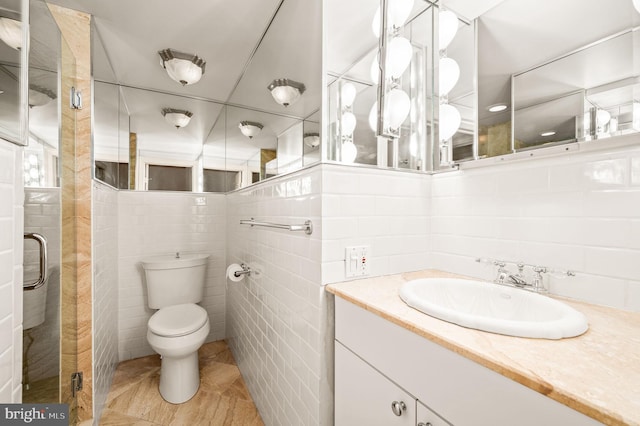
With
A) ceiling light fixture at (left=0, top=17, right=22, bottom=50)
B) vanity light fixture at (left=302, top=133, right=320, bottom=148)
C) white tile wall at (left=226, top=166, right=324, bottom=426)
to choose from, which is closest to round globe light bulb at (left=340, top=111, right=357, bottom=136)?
vanity light fixture at (left=302, top=133, right=320, bottom=148)

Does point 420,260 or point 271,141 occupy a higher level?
point 271,141

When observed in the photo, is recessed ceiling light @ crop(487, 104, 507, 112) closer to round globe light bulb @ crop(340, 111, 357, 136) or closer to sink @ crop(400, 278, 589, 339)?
round globe light bulb @ crop(340, 111, 357, 136)

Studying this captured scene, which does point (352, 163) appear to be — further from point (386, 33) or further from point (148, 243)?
point (148, 243)

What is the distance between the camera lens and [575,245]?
897mm

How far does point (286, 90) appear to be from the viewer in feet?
4.53

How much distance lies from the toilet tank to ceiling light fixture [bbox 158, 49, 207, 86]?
1382mm

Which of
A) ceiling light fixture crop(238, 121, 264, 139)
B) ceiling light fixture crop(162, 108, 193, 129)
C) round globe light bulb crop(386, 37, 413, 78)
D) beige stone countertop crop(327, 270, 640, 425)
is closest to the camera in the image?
beige stone countertop crop(327, 270, 640, 425)

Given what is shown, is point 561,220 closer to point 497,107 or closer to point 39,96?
point 497,107

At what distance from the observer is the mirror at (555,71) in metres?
0.81

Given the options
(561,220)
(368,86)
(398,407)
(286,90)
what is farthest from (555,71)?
(398,407)

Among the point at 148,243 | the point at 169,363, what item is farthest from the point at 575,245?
the point at 148,243

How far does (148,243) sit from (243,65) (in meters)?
1.65

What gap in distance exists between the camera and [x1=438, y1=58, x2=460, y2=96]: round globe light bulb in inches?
49.6

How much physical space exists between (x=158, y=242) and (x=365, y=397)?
2.15 meters
